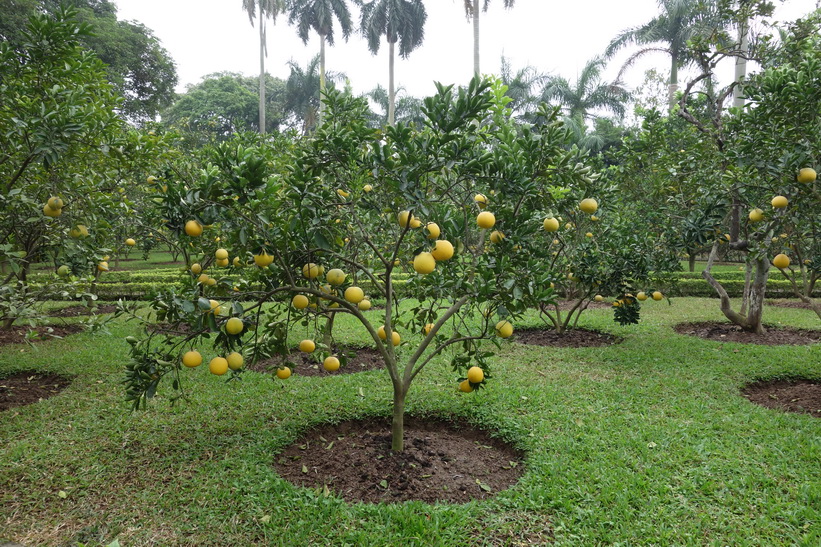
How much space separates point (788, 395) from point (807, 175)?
214 cm

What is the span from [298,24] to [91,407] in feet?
80.0

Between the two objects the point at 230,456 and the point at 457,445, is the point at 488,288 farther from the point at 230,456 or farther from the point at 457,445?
the point at 230,456

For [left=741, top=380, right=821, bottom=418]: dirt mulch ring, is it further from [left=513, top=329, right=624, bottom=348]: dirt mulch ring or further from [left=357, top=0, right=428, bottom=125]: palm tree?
[left=357, top=0, right=428, bottom=125]: palm tree

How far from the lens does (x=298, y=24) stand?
78.0 feet

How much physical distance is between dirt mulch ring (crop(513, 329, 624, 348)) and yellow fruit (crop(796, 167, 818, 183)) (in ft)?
10.6

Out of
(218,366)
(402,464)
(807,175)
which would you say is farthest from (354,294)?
(807,175)

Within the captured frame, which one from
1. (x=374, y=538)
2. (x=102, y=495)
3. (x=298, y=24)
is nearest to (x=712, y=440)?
(x=374, y=538)

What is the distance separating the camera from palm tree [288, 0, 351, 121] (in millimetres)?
23031

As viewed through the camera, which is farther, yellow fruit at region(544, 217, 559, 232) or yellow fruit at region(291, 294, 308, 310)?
yellow fruit at region(291, 294, 308, 310)

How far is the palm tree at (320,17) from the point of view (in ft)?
75.6

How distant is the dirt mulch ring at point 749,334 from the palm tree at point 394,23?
18127 mm

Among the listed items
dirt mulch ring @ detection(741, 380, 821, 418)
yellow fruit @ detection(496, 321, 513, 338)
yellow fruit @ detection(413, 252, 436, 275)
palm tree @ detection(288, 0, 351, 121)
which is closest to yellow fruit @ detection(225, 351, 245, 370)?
yellow fruit @ detection(413, 252, 436, 275)

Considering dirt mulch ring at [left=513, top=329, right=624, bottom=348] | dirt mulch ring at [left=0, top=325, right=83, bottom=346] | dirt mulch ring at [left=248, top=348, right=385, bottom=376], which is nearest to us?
dirt mulch ring at [left=248, top=348, right=385, bottom=376]

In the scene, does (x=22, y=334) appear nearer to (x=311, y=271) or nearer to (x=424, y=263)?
(x=311, y=271)
